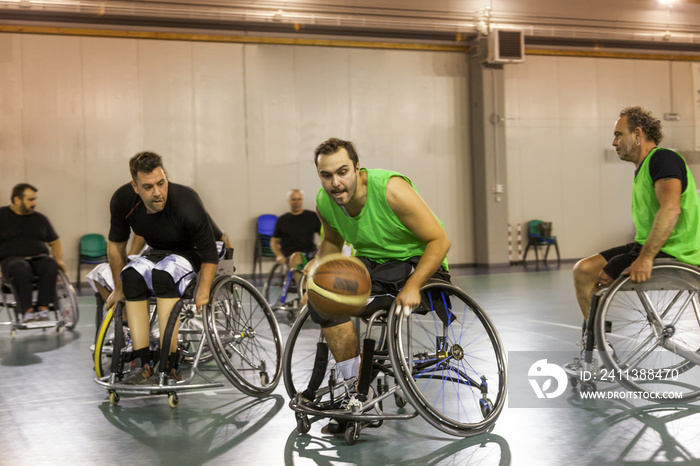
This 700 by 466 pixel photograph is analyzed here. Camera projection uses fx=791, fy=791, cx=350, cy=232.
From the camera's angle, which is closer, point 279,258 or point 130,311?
point 130,311

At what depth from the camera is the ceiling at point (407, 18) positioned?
11.1 meters

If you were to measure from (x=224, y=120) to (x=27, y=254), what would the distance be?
5948mm

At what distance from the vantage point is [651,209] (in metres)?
3.62

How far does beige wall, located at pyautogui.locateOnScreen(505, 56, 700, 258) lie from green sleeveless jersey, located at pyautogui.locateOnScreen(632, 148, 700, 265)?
10.0m

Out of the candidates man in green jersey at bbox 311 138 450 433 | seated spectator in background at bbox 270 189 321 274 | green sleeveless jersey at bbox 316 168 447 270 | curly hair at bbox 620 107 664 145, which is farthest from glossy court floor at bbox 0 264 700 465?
seated spectator in background at bbox 270 189 321 274

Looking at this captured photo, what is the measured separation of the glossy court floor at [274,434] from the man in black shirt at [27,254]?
1893mm

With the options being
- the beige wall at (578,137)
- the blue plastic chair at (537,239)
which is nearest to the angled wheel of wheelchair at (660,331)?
the blue plastic chair at (537,239)

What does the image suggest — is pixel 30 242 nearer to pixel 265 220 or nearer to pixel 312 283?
pixel 312 283

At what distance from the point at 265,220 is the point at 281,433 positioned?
8.93 m

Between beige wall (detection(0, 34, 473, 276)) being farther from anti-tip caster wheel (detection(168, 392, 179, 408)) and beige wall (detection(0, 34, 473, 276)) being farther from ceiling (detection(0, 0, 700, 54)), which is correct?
anti-tip caster wheel (detection(168, 392, 179, 408))

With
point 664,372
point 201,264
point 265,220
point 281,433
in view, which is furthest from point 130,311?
point 265,220

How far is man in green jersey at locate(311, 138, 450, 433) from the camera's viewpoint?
2.99 meters

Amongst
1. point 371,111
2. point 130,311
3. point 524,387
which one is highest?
point 371,111

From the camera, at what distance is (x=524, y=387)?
3.86 m
